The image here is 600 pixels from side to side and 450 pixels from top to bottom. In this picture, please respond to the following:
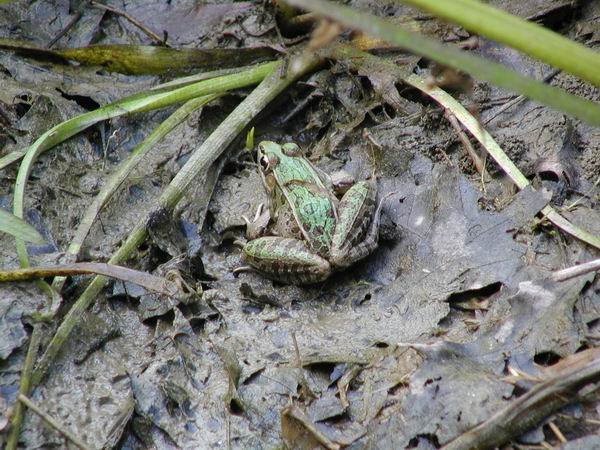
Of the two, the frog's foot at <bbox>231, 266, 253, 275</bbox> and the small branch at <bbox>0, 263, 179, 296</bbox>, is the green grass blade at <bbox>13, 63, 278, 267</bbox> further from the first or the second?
the frog's foot at <bbox>231, 266, 253, 275</bbox>

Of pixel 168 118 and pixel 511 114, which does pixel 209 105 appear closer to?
pixel 168 118

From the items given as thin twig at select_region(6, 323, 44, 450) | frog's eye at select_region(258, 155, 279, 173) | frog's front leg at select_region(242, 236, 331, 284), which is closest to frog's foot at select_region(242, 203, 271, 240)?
frog's front leg at select_region(242, 236, 331, 284)

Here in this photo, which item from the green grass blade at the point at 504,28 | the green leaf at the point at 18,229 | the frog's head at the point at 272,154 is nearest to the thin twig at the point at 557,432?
the green grass blade at the point at 504,28

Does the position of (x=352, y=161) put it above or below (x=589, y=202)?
below

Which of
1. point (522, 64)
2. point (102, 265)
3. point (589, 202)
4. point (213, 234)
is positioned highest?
point (522, 64)

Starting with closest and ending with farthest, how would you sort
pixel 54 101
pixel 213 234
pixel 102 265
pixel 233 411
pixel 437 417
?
1. pixel 437 417
2. pixel 233 411
3. pixel 102 265
4. pixel 213 234
5. pixel 54 101

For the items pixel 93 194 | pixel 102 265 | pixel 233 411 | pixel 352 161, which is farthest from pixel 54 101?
pixel 233 411

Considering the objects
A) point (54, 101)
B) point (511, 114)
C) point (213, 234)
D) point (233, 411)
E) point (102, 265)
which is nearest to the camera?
point (233, 411)

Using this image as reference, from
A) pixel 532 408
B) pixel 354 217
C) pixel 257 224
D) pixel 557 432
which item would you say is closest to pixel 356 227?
pixel 354 217

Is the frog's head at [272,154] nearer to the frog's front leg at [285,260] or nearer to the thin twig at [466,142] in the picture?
the frog's front leg at [285,260]
